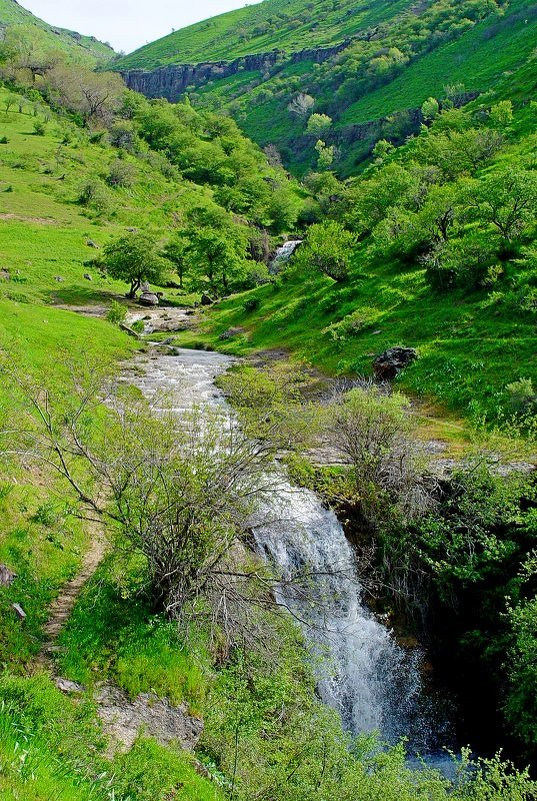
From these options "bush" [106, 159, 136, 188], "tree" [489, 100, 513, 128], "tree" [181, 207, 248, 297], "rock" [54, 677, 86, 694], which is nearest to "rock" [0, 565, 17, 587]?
"rock" [54, 677, 86, 694]

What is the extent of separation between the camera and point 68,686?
11125 mm

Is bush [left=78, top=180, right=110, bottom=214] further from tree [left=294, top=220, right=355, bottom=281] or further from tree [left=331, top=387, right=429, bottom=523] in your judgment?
tree [left=331, top=387, right=429, bottom=523]

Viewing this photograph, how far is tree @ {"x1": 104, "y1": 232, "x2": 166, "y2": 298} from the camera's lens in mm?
59156

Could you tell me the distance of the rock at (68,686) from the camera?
11.0 metres

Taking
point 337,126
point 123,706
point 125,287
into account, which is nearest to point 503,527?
point 123,706

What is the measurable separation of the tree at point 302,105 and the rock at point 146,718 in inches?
7226

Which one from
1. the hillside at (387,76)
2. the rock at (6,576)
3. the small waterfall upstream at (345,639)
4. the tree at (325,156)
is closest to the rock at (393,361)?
the small waterfall upstream at (345,639)

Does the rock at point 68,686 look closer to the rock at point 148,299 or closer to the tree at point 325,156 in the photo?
the rock at point 148,299

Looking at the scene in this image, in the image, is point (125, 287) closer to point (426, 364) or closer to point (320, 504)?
point (426, 364)

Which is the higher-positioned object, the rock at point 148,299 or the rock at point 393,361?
the rock at point 148,299

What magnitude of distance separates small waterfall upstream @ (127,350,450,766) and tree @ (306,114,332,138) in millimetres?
154428

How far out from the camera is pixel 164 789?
9344 millimetres

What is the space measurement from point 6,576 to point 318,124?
16207cm

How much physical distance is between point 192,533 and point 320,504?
952 centimetres
